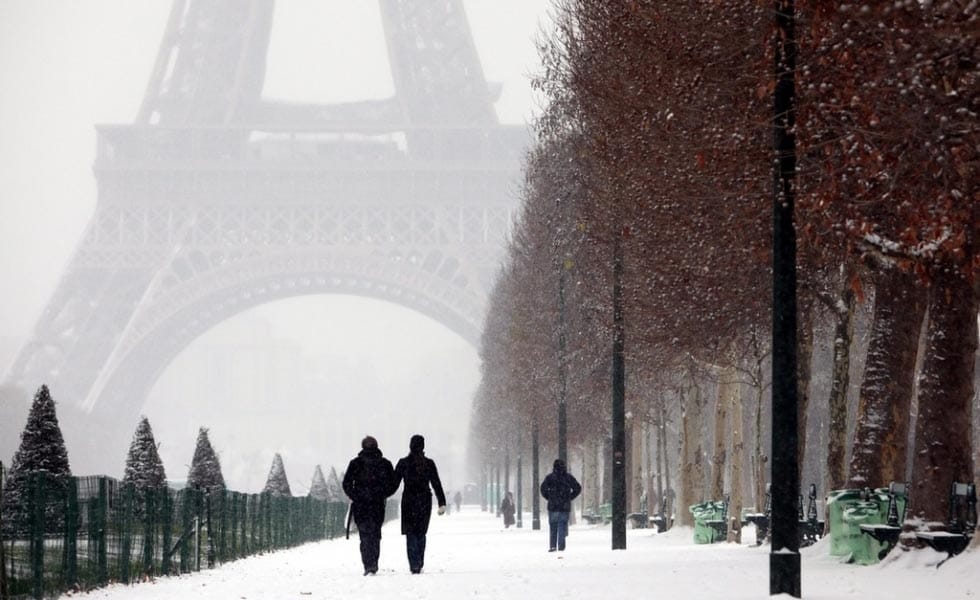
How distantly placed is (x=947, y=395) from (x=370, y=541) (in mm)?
8009

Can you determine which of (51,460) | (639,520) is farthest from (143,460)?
(639,520)

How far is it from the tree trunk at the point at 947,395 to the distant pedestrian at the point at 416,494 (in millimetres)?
6233

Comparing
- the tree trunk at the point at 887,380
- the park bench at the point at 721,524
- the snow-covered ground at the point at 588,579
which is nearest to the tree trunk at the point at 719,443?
the park bench at the point at 721,524

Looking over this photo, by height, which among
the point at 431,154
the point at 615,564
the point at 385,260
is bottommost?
the point at 615,564

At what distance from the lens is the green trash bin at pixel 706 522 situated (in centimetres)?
3100

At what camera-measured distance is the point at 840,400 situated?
81.8ft

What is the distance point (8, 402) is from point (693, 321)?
2989 inches

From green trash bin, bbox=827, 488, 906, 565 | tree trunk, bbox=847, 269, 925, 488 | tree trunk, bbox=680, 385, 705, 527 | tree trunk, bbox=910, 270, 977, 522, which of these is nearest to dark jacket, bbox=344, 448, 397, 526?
green trash bin, bbox=827, 488, 906, 565

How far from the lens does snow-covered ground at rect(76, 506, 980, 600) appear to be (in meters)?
15.5

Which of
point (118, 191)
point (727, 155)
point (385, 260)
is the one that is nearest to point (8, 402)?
point (118, 191)

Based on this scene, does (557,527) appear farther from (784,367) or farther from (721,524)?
(784,367)

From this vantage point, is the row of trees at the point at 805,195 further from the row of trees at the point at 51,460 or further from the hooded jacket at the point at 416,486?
the row of trees at the point at 51,460

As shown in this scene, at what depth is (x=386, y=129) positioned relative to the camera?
105562 mm

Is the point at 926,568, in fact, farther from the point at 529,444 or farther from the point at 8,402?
the point at 8,402
